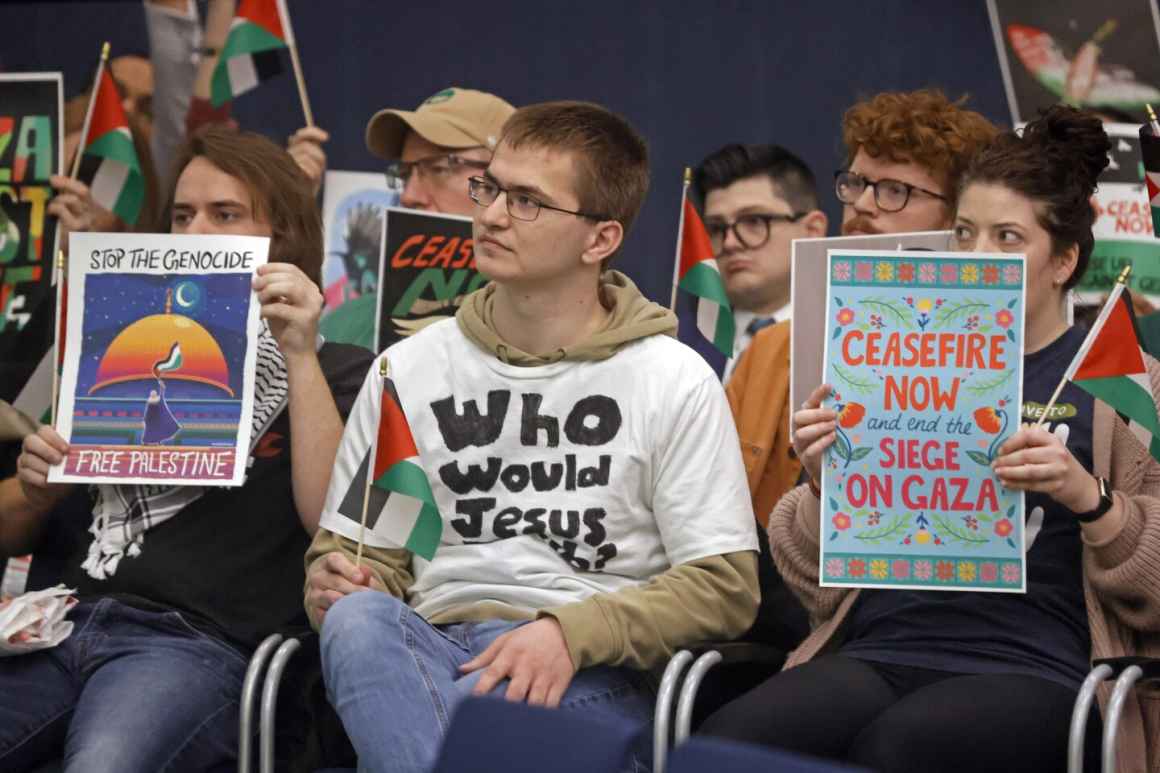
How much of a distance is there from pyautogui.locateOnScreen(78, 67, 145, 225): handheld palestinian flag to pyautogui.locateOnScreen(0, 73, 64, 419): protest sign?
26 centimetres

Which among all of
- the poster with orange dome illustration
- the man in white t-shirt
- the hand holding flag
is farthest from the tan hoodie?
the hand holding flag

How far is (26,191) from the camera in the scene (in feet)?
13.7

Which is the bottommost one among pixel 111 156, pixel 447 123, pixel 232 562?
pixel 232 562

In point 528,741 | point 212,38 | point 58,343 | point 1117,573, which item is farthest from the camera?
point 212,38

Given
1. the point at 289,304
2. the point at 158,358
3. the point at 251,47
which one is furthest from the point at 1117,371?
the point at 251,47

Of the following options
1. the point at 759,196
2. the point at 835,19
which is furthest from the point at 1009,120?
the point at 759,196

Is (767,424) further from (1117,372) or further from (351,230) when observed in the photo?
(351,230)

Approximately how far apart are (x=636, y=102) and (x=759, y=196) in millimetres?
1078

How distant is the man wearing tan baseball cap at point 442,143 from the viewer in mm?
4578

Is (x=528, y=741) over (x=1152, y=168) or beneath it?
beneath

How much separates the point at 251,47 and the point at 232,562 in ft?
6.14

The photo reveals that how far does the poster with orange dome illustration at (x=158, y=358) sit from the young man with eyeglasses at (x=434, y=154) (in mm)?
980

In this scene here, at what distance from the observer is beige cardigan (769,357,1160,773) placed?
2.95 metres

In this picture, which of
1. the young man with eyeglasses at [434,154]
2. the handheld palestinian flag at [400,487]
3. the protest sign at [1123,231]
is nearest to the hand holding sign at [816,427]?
the handheld palestinian flag at [400,487]
